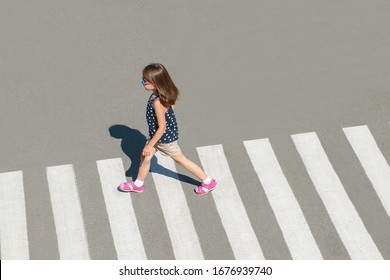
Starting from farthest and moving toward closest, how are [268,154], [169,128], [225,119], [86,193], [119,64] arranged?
[119,64] < [225,119] < [268,154] < [86,193] < [169,128]

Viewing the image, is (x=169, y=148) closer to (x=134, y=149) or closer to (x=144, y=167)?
(x=144, y=167)

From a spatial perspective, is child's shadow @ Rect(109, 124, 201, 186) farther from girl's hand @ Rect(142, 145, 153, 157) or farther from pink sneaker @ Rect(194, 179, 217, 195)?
girl's hand @ Rect(142, 145, 153, 157)

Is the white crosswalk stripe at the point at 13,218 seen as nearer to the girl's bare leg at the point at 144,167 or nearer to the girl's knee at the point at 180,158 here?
the girl's bare leg at the point at 144,167

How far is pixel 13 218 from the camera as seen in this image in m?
8.17

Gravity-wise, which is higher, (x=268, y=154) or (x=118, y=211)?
(x=268, y=154)

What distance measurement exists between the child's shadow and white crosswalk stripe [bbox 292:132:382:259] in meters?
1.60

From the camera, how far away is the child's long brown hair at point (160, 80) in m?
7.31

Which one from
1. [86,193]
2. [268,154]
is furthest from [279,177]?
[86,193]

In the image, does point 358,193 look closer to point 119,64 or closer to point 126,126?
point 126,126

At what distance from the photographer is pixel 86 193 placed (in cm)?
851

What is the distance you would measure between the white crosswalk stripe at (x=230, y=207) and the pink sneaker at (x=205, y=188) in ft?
0.35

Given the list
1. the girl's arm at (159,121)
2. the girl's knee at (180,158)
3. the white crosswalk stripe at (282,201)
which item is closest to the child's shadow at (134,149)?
the girl's knee at (180,158)

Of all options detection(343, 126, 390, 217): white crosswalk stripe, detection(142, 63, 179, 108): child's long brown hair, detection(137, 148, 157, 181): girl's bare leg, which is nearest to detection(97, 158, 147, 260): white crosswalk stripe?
detection(137, 148, 157, 181): girl's bare leg

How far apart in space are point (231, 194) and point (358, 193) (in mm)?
1656
